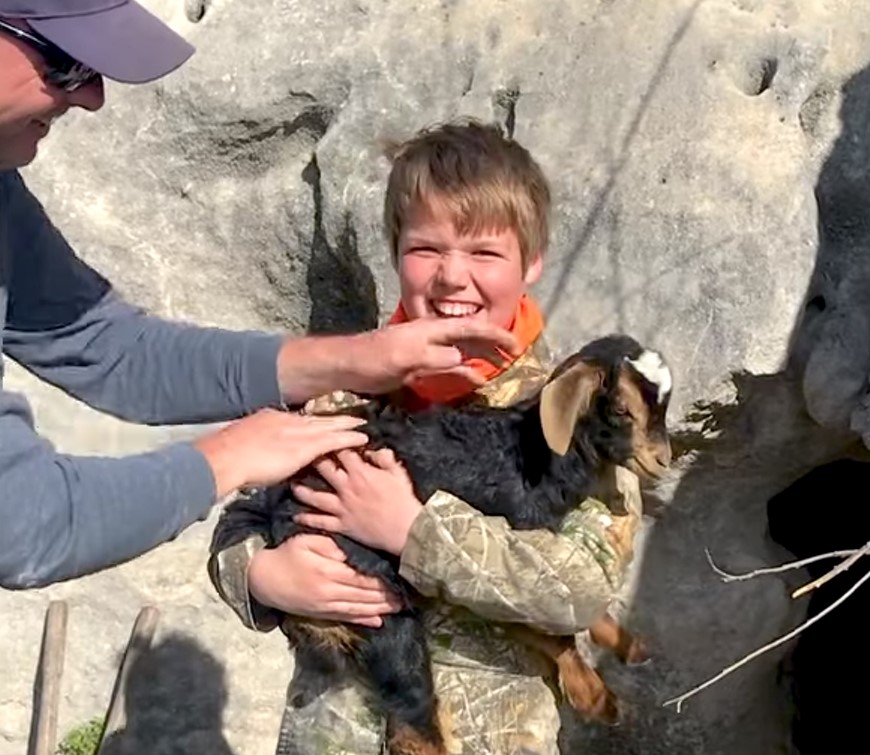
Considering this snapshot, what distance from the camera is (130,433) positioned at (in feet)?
11.4

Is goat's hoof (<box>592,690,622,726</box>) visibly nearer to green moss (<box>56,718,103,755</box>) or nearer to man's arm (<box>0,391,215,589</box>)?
man's arm (<box>0,391,215,589</box>)

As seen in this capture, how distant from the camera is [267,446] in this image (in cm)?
179

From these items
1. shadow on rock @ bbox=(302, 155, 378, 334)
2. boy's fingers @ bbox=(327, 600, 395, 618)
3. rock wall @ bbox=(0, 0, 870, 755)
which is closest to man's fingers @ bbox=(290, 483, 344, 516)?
boy's fingers @ bbox=(327, 600, 395, 618)

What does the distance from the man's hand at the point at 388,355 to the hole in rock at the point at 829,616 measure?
1646 mm

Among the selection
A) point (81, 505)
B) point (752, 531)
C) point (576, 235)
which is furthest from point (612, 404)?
point (752, 531)

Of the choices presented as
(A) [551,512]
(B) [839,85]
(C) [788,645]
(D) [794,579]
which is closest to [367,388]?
(A) [551,512]

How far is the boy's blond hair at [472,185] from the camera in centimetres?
190

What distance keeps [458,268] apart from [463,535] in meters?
0.33

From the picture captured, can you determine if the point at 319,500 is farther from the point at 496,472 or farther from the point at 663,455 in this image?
the point at 663,455

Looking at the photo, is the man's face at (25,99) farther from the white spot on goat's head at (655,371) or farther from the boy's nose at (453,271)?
the white spot on goat's head at (655,371)

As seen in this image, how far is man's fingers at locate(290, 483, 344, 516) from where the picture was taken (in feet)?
6.31

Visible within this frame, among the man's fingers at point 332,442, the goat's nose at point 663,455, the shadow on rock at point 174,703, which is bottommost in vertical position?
the shadow on rock at point 174,703

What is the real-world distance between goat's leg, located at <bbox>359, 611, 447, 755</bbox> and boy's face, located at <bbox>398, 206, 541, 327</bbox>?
41 centimetres

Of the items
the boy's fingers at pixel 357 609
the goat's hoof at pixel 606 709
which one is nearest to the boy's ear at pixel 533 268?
the boy's fingers at pixel 357 609
